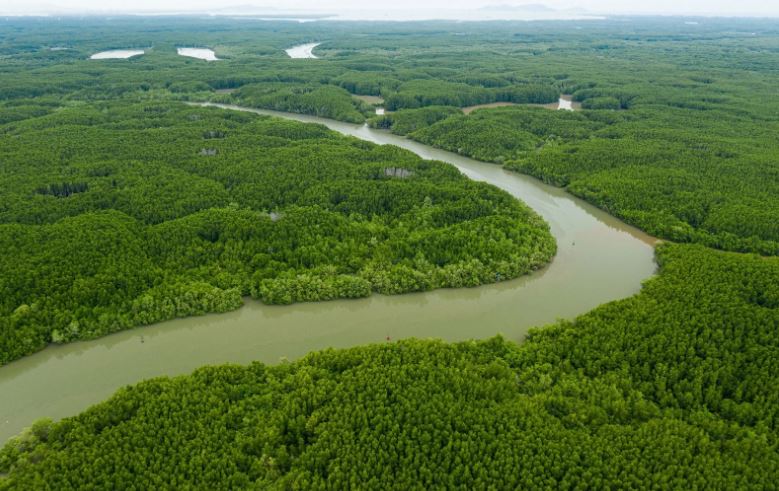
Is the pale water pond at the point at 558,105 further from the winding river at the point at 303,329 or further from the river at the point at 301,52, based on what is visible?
the river at the point at 301,52

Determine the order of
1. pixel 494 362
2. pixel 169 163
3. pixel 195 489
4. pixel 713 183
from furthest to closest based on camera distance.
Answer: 1. pixel 169 163
2. pixel 713 183
3. pixel 494 362
4. pixel 195 489

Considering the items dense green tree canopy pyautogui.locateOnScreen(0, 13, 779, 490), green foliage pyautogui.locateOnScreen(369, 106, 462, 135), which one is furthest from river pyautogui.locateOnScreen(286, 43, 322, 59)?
dense green tree canopy pyautogui.locateOnScreen(0, 13, 779, 490)

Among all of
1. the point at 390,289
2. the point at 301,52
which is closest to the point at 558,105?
the point at 390,289

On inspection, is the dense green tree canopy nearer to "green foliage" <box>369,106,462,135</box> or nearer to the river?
"green foliage" <box>369,106,462,135</box>

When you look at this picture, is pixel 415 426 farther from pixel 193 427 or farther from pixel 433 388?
pixel 193 427

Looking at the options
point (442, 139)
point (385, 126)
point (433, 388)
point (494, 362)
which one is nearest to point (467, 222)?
point (494, 362)

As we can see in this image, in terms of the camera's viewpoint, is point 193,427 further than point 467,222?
No
